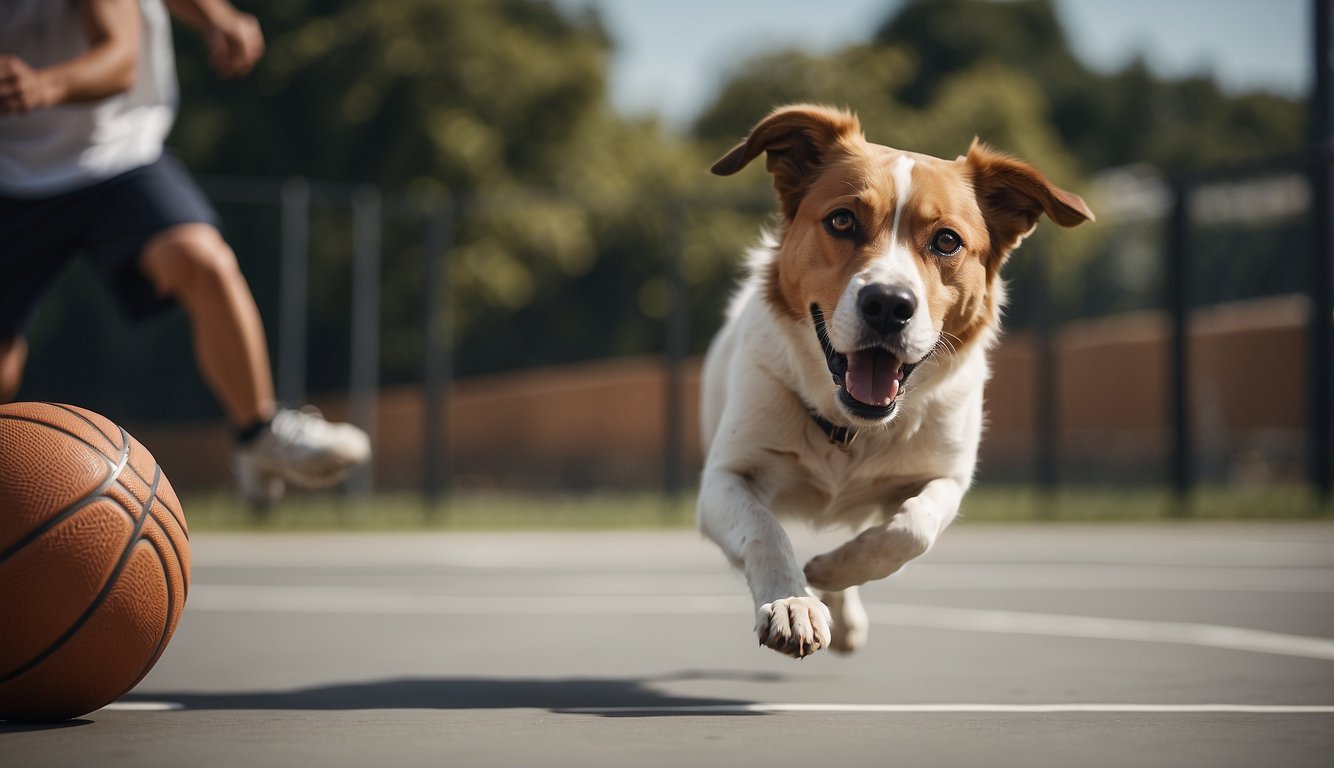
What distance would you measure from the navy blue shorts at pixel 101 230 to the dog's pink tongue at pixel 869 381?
2498 mm

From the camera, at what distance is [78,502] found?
159 inches

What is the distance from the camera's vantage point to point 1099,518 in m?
14.9

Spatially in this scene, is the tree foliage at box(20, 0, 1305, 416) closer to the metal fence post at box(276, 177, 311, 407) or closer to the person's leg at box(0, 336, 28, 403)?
the metal fence post at box(276, 177, 311, 407)

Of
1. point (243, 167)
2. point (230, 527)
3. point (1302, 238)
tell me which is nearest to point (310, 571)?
point (230, 527)

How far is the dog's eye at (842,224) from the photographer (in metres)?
4.52

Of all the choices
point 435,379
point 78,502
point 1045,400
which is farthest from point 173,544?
point 1045,400

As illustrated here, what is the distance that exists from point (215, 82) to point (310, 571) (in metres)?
17.2

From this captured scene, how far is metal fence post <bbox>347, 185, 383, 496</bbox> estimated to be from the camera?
15594 millimetres

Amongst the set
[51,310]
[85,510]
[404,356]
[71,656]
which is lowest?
[404,356]

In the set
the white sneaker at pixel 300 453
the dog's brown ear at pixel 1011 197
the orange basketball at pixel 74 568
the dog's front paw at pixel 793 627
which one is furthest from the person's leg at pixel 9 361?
the dog's brown ear at pixel 1011 197

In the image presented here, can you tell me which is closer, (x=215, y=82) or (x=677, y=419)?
(x=677, y=419)

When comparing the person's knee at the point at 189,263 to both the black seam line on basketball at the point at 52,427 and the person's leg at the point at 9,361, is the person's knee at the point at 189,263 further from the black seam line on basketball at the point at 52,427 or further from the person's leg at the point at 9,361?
the black seam line on basketball at the point at 52,427

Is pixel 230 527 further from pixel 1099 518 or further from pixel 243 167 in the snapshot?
pixel 243 167

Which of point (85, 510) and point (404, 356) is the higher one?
point (85, 510)
